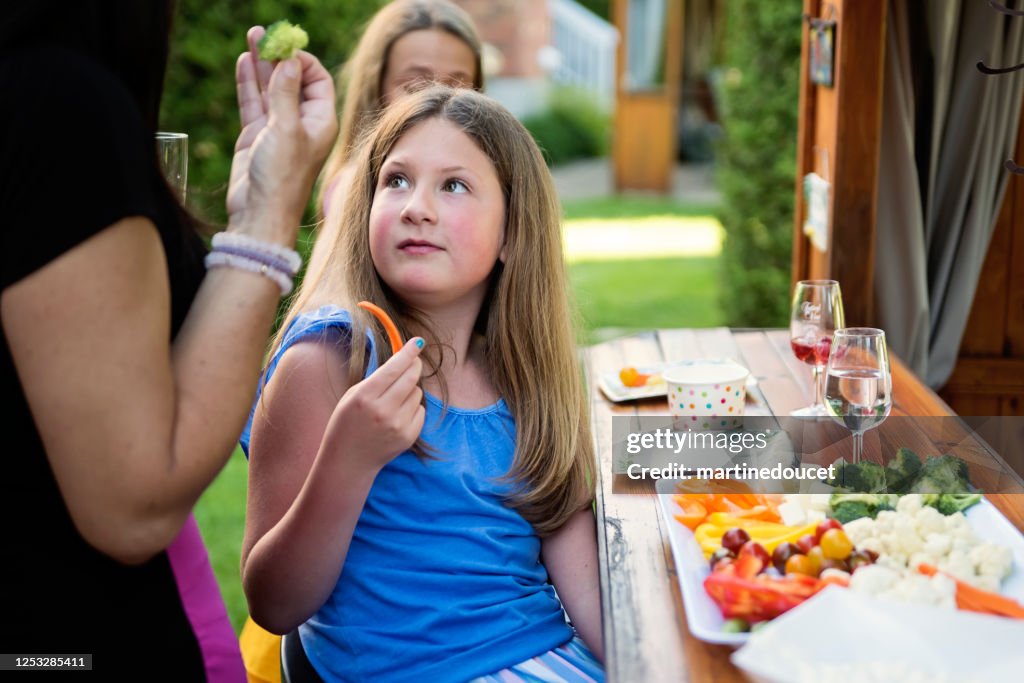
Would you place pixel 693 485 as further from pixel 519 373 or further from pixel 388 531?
pixel 388 531

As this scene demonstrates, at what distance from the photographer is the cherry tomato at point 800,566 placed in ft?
4.90

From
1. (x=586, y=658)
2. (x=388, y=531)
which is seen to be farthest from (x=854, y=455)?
(x=388, y=531)

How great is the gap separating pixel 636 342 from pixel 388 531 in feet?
5.78

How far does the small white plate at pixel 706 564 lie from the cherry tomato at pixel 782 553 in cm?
11

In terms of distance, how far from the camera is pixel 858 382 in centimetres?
191

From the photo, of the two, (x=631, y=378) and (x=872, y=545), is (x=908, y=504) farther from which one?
(x=631, y=378)

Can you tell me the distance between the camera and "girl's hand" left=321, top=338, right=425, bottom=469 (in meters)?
1.54

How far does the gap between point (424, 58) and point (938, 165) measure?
1674mm

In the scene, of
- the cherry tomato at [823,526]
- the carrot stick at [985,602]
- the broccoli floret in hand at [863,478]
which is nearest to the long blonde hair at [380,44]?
the broccoli floret in hand at [863,478]

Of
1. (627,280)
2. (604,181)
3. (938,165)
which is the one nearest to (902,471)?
(938,165)

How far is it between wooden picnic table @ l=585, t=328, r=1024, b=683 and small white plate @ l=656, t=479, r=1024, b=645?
29 mm

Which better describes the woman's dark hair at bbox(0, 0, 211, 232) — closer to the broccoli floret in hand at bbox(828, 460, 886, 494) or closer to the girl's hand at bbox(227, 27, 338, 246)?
the girl's hand at bbox(227, 27, 338, 246)

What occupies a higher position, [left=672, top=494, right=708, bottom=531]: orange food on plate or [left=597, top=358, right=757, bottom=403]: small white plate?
[left=672, top=494, right=708, bottom=531]: orange food on plate

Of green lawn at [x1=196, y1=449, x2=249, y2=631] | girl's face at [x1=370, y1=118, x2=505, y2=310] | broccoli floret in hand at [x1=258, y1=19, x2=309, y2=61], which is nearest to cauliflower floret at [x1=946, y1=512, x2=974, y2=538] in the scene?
girl's face at [x1=370, y1=118, x2=505, y2=310]
